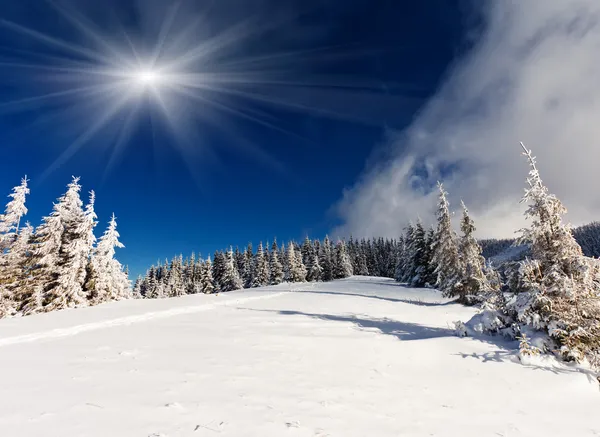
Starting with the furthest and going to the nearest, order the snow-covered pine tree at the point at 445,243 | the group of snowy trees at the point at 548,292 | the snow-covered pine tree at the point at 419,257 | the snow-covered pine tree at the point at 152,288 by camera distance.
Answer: the snow-covered pine tree at the point at 152,288, the snow-covered pine tree at the point at 419,257, the snow-covered pine tree at the point at 445,243, the group of snowy trees at the point at 548,292

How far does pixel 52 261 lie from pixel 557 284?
30564 mm

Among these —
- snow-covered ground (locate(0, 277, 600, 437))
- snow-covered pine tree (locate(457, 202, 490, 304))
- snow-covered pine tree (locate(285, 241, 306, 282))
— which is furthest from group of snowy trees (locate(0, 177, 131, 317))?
snow-covered pine tree (locate(285, 241, 306, 282))

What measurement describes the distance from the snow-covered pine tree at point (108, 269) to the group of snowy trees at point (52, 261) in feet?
0.28

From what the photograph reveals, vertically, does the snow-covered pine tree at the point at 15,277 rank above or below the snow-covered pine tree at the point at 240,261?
below

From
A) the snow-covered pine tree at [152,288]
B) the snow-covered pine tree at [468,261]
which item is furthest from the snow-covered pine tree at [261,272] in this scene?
the snow-covered pine tree at [468,261]

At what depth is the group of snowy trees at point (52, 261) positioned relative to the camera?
2303 cm

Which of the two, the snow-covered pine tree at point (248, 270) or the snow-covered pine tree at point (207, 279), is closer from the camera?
the snow-covered pine tree at point (207, 279)

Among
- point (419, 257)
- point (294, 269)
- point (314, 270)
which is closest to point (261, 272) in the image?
point (294, 269)

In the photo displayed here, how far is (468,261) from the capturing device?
24.9 m

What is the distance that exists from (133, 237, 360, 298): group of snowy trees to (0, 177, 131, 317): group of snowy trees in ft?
129

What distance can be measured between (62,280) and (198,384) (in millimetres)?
23527

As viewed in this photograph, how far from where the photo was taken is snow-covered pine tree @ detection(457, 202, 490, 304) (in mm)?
24531

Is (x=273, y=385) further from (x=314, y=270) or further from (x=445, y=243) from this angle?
(x=314, y=270)

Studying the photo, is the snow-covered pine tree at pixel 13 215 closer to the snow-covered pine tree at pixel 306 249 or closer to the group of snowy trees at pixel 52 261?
the group of snowy trees at pixel 52 261
